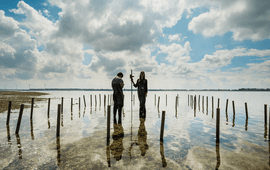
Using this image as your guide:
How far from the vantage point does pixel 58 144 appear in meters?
6.50

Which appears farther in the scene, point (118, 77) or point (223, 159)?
point (118, 77)

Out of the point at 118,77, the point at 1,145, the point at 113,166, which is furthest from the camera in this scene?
the point at 118,77

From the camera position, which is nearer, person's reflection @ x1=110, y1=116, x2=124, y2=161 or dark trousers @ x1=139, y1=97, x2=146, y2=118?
person's reflection @ x1=110, y1=116, x2=124, y2=161

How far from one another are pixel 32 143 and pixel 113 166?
4788 millimetres

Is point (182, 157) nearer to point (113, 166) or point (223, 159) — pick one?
point (223, 159)

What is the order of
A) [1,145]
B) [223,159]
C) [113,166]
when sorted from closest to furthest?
[113,166] → [223,159] → [1,145]

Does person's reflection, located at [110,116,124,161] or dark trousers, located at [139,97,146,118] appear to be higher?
dark trousers, located at [139,97,146,118]

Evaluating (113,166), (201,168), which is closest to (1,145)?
(113,166)

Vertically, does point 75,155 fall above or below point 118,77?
below

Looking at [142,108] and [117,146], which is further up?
[142,108]

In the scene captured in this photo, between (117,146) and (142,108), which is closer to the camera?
(117,146)

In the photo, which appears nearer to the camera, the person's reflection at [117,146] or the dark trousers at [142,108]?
the person's reflection at [117,146]

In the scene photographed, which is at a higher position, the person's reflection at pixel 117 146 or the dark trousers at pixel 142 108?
the dark trousers at pixel 142 108

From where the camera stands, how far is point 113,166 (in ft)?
15.1
